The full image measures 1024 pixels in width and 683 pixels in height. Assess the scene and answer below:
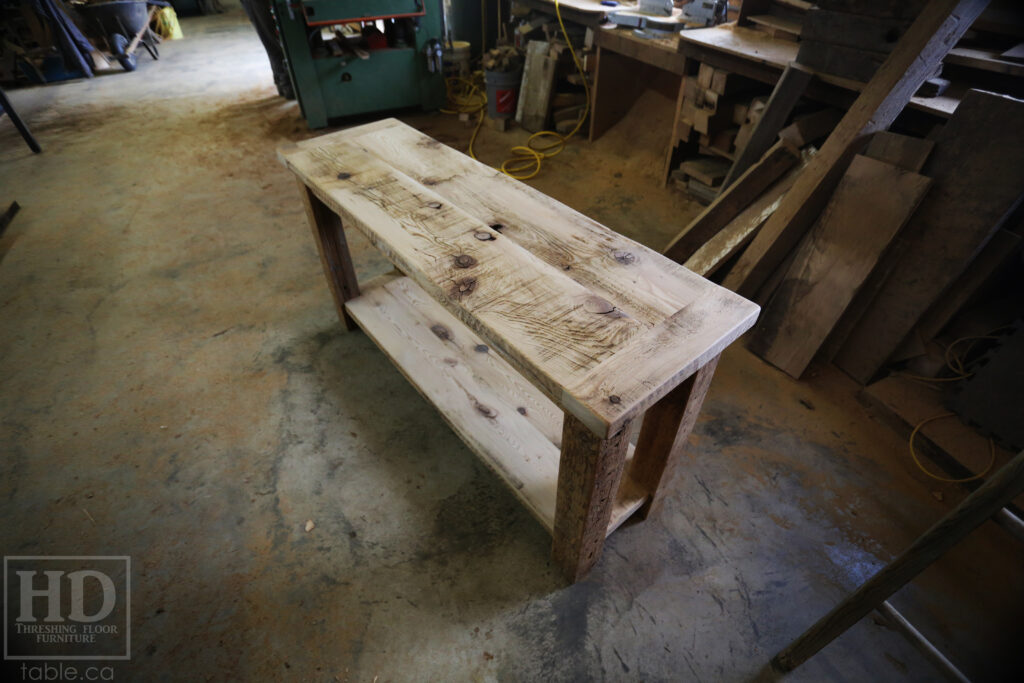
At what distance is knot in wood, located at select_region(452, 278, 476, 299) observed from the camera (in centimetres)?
120

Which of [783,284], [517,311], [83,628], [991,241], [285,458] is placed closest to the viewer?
[517,311]

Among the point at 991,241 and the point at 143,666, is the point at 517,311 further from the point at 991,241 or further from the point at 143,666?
the point at 991,241

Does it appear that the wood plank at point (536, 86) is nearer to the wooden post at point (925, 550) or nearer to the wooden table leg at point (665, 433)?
the wooden table leg at point (665, 433)

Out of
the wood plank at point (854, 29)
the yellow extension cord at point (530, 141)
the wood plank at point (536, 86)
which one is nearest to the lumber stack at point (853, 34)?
the wood plank at point (854, 29)

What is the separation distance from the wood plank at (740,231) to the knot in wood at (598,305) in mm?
1399

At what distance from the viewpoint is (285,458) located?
190cm

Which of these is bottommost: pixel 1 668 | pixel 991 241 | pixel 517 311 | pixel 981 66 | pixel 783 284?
pixel 1 668

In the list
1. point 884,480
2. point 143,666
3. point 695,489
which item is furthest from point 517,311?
point 884,480

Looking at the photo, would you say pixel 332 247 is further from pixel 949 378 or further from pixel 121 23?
pixel 121 23

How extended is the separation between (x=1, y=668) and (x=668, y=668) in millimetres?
1951

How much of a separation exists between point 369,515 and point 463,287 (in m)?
1.00

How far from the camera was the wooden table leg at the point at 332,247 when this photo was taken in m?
2.02

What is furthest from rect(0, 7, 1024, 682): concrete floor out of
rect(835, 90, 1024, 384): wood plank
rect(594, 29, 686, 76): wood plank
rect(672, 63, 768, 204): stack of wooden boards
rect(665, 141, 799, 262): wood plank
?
rect(594, 29, 686, 76): wood plank

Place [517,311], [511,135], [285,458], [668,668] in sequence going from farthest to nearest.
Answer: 1. [511,135]
2. [285,458]
3. [668,668]
4. [517,311]
